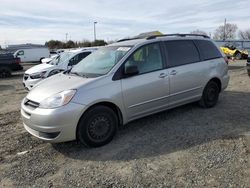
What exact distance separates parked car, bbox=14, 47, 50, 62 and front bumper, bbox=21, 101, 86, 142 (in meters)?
29.0

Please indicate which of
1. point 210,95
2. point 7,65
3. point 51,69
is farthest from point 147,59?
point 7,65

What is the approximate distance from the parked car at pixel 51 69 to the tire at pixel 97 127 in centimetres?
578

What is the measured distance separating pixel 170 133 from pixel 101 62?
1.93 meters

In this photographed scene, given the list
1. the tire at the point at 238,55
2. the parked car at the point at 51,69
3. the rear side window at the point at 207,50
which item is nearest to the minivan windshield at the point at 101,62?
the rear side window at the point at 207,50

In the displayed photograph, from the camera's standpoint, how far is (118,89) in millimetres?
4887

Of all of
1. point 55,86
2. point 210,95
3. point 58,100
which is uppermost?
point 55,86

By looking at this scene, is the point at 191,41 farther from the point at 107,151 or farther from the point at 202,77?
the point at 107,151

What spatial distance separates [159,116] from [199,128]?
111 centimetres

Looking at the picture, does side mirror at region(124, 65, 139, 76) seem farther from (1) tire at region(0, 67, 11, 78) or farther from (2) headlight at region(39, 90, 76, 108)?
(1) tire at region(0, 67, 11, 78)

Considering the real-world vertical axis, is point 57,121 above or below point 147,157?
above

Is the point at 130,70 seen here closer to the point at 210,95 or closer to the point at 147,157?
the point at 147,157

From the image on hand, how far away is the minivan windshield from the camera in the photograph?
5.14 meters

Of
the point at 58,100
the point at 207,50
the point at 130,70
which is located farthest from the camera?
the point at 207,50

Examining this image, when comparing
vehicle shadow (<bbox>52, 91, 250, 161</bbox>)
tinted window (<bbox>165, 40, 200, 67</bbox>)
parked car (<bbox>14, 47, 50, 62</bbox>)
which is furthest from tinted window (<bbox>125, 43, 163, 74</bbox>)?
parked car (<bbox>14, 47, 50, 62</bbox>)
